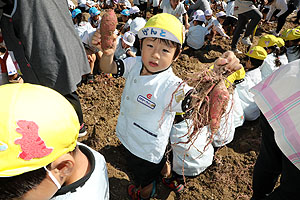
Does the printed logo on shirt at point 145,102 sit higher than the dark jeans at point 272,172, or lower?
higher

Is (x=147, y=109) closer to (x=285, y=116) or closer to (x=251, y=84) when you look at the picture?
(x=285, y=116)

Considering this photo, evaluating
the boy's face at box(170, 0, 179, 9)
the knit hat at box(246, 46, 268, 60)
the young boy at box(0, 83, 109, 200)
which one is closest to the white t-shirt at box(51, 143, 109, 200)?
the young boy at box(0, 83, 109, 200)

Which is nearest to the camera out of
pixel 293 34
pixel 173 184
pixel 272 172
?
pixel 272 172

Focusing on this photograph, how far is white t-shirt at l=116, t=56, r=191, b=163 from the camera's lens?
161 centimetres

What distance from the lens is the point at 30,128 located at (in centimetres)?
81

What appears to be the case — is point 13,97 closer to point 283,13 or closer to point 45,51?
point 45,51

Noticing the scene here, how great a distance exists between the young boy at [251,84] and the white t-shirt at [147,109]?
1848 millimetres

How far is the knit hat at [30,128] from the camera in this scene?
31.0 inches

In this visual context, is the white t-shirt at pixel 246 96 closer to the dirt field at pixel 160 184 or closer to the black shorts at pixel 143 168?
the dirt field at pixel 160 184

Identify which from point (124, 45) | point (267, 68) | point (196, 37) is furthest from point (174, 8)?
point (267, 68)

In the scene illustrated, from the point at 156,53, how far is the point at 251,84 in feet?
7.28

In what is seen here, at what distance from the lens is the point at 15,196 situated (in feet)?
2.84

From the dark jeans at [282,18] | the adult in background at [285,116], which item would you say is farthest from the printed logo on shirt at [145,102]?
the dark jeans at [282,18]

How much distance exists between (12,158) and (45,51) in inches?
43.5
